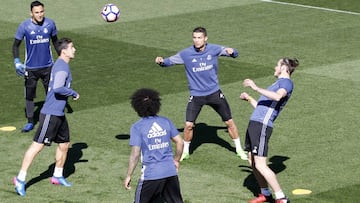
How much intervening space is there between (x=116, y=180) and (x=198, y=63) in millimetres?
2722

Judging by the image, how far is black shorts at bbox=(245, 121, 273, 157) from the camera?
51.9 ft

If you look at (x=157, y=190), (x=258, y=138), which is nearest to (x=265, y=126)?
(x=258, y=138)

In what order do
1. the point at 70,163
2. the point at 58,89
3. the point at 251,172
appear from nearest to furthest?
1. the point at 58,89
2. the point at 251,172
3. the point at 70,163

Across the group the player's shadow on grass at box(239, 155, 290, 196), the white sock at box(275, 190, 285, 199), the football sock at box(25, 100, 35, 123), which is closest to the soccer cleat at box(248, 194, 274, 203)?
the player's shadow on grass at box(239, 155, 290, 196)

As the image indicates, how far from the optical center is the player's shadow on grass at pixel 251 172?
16.8m

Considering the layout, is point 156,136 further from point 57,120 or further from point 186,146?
point 186,146

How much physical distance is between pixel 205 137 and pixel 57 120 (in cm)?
394

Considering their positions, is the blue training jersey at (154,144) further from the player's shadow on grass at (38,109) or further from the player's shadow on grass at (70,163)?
the player's shadow on grass at (38,109)

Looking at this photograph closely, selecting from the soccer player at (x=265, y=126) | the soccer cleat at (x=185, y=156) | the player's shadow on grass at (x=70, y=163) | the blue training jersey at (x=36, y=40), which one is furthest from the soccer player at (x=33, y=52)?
the soccer player at (x=265, y=126)

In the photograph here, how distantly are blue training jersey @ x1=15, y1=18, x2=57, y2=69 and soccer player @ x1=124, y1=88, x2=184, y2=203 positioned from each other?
283 inches

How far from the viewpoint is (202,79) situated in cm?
Result: 1830

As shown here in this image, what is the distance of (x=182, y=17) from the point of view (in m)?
31.7

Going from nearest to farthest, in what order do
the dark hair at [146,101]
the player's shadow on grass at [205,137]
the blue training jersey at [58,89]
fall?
the dark hair at [146,101], the blue training jersey at [58,89], the player's shadow on grass at [205,137]

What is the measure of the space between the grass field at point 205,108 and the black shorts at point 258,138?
3.03ft
